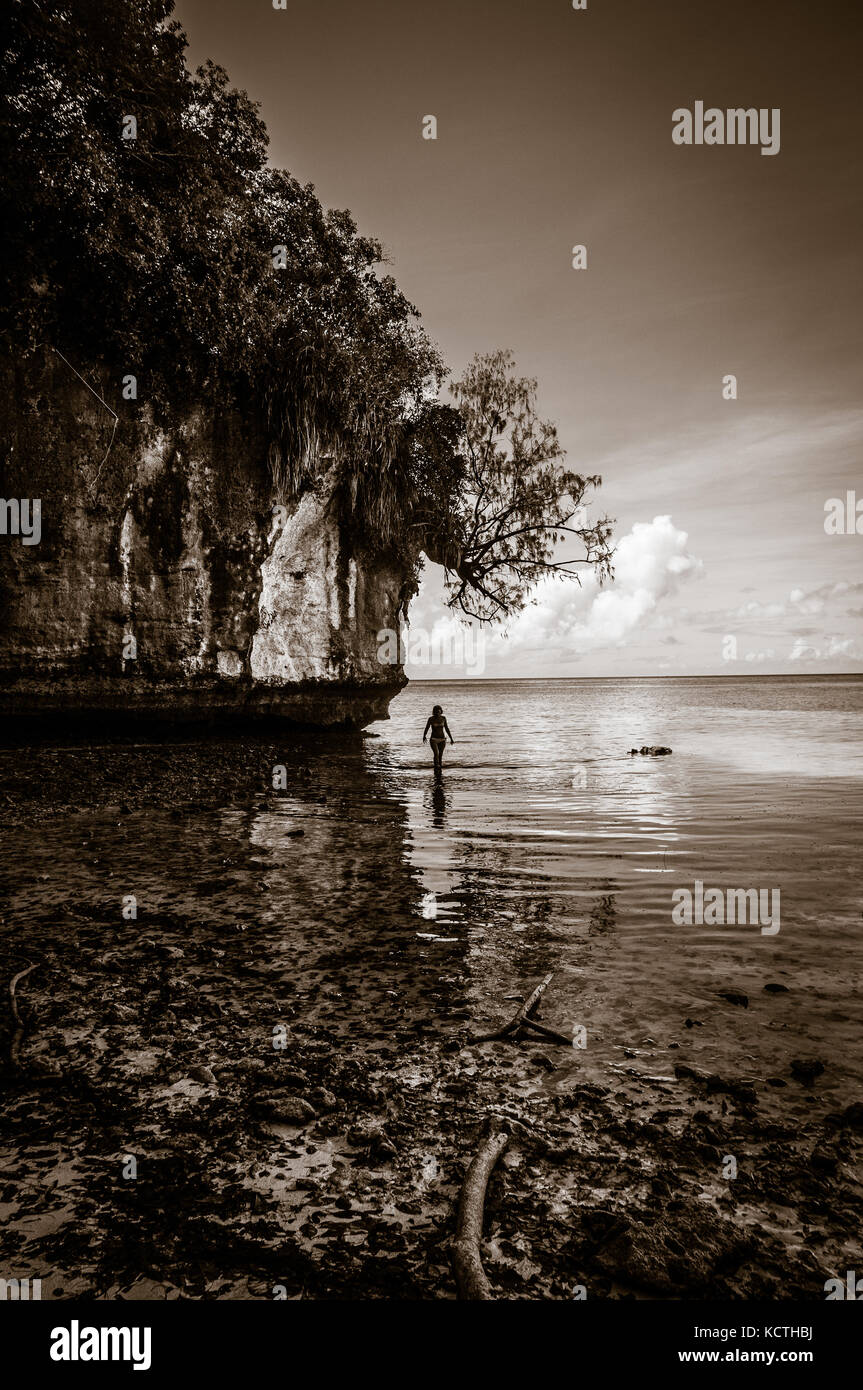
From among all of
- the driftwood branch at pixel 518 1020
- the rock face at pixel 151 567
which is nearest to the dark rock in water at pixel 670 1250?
the driftwood branch at pixel 518 1020

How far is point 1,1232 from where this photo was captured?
2.58 m

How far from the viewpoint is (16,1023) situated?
13.9ft

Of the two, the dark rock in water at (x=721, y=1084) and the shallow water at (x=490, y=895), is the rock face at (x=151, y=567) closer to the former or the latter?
the shallow water at (x=490, y=895)

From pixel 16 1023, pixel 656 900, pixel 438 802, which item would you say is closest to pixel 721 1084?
pixel 656 900

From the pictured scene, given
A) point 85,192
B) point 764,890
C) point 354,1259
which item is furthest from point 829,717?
point 354,1259

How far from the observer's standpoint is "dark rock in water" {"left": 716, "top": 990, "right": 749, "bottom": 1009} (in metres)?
4.95

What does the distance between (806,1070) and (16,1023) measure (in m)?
4.66

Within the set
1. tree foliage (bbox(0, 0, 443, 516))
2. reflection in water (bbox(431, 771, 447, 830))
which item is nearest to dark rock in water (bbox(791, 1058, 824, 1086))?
reflection in water (bbox(431, 771, 447, 830))

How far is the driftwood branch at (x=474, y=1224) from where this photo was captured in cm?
231

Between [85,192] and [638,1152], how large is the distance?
15.8 m

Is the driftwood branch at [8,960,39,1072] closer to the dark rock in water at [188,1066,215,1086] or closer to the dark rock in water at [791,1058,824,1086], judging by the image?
the dark rock in water at [188,1066,215,1086]

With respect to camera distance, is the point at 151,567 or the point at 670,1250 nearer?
the point at 670,1250

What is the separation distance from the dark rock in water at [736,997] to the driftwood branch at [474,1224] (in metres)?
2.54

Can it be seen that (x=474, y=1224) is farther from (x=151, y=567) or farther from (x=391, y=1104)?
(x=151, y=567)
